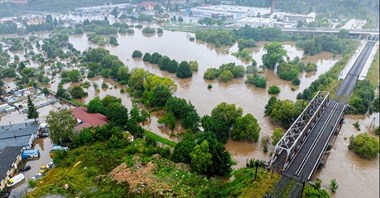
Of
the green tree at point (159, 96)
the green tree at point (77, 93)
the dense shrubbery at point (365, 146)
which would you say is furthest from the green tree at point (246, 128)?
the green tree at point (77, 93)

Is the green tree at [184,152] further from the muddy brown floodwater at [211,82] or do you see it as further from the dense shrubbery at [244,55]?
the dense shrubbery at [244,55]

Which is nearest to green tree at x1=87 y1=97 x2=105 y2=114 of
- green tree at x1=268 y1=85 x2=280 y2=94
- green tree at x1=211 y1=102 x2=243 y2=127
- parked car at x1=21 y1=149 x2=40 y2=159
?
parked car at x1=21 y1=149 x2=40 y2=159

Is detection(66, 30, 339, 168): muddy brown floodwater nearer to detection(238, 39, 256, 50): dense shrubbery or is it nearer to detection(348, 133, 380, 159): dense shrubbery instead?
detection(238, 39, 256, 50): dense shrubbery

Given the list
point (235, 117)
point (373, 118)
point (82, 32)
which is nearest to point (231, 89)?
point (235, 117)

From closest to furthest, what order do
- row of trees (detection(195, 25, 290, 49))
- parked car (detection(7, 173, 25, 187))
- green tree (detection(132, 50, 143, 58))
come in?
parked car (detection(7, 173, 25, 187))
green tree (detection(132, 50, 143, 58))
row of trees (detection(195, 25, 290, 49))

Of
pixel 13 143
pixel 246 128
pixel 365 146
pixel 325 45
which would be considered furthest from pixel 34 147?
pixel 325 45

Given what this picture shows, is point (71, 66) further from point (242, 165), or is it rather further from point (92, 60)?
point (242, 165)

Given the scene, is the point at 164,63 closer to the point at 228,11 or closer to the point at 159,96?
the point at 159,96
